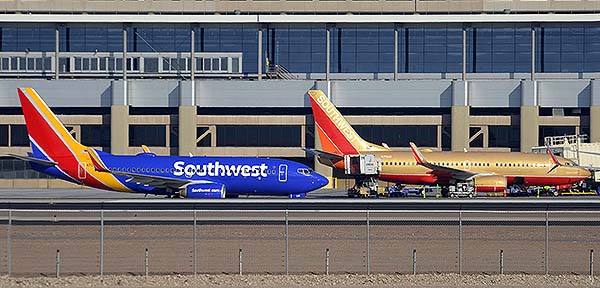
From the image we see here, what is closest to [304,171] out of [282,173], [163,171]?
[282,173]

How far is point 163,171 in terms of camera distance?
6606cm

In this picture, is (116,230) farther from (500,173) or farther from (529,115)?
(529,115)

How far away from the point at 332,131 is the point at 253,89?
502 inches

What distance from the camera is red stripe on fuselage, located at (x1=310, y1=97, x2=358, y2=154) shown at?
260ft

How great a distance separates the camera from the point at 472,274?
3216 cm

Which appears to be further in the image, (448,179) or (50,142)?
(448,179)

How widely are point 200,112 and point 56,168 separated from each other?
2751cm

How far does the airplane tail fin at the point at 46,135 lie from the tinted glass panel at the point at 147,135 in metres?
25.0

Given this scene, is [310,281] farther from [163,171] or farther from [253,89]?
[253,89]

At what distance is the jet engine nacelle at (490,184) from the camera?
240 feet

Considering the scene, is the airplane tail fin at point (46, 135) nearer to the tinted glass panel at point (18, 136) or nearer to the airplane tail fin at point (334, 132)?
the airplane tail fin at point (334, 132)

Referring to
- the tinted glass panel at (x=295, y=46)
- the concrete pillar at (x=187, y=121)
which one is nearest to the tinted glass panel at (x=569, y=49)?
the tinted glass panel at (x=295, y=46)

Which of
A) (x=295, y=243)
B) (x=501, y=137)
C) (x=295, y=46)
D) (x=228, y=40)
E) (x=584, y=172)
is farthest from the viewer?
(x=295, y=46)

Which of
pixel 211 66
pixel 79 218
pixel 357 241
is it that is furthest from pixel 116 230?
pixel 211 66
